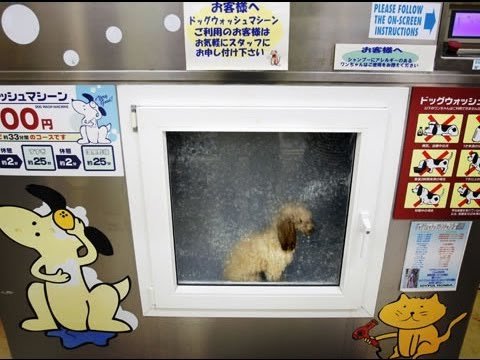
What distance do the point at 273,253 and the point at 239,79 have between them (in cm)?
59

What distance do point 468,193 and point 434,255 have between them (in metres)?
0.23

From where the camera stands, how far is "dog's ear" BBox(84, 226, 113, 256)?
131 cm

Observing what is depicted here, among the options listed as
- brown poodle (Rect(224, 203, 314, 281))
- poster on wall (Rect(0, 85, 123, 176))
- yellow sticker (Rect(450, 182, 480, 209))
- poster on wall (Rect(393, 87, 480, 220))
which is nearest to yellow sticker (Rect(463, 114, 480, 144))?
poster on wall (Rect(393, 87, 480, 220))

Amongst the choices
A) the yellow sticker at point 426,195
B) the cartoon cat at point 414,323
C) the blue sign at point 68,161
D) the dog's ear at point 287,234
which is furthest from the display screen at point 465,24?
the blue sign at point 68,161

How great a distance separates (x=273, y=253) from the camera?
4.58 ft

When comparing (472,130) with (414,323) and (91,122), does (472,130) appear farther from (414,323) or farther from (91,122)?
(91,122)

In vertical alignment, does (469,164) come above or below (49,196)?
above

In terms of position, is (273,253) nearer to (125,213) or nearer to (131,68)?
(125,213)

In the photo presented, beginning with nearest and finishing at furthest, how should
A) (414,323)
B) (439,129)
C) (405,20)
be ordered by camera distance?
1. (405,20)
2. (439,129)
3. (414,323)

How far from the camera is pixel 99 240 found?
52.1 inches

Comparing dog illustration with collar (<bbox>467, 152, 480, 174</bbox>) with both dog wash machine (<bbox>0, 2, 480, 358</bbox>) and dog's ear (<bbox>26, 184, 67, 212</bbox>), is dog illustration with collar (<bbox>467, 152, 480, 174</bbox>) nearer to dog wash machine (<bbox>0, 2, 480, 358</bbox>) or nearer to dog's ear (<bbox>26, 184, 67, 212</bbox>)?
dog wash machine (<bbox>0, 2, 480, 358</bbox>)

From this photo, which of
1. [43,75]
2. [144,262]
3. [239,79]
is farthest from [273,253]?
[43,75]

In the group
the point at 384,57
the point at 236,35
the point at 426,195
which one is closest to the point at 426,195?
the point at 426,195

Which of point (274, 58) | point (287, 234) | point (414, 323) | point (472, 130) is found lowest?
point (414, 323)
